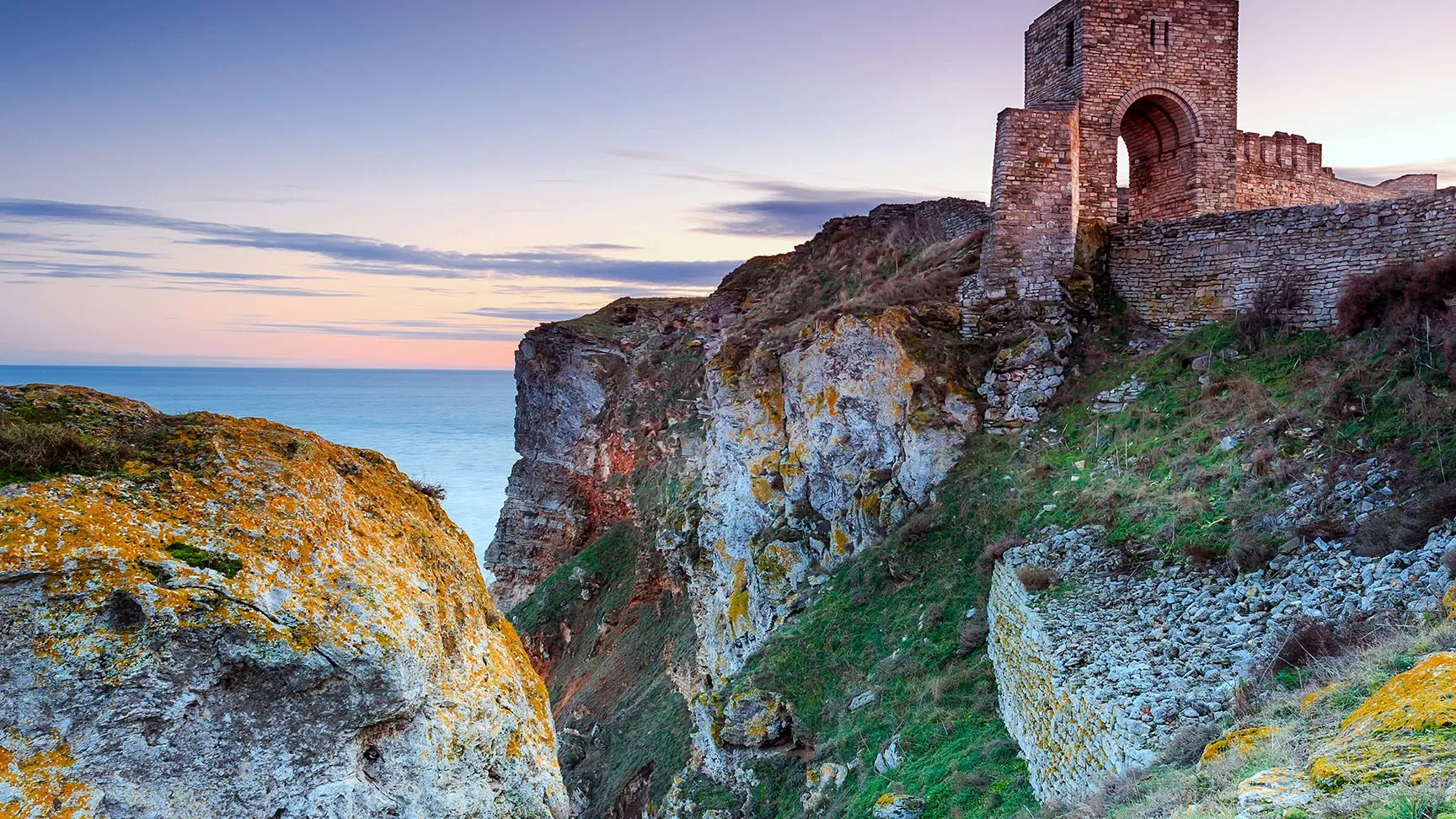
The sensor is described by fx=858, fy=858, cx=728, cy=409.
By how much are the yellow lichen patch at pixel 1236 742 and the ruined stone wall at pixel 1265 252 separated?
1015 cm

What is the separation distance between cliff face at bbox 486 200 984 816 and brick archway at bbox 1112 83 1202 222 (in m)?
4.01

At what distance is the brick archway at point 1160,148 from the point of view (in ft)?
58.6

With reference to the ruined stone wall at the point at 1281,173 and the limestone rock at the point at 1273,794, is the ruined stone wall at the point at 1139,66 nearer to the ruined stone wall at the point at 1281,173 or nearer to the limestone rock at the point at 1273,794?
the ruined stone wall at the point at 1281,173

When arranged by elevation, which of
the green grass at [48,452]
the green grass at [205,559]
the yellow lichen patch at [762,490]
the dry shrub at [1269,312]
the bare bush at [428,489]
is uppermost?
the dry shrub at [1269,312]

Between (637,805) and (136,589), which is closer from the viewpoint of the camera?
(136,589)

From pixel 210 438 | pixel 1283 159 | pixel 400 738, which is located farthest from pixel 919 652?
pixel 1283 159

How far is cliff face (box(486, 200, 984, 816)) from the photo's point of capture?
17047 millimetres

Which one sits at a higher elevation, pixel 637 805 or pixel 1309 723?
pixel 1309 723

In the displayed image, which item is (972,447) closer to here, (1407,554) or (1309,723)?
(1407,554)

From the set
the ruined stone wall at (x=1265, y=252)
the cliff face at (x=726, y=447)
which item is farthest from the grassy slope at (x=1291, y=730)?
the cliff face at (x=726, y=447)

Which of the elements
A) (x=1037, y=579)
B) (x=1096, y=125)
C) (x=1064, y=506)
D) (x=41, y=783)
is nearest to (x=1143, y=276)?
(x=1096, y=125)

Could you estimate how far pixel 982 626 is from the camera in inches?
489

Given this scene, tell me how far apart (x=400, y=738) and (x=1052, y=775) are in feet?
20.5

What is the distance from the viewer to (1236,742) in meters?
5.82
